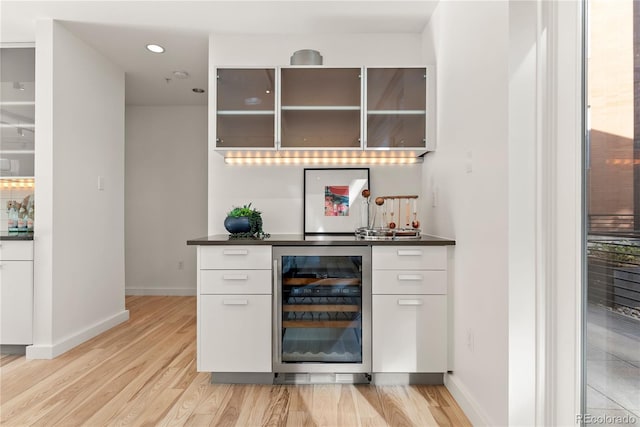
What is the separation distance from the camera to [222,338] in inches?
90.4

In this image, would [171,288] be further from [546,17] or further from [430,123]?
[546,17]

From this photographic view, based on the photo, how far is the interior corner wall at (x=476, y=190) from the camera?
5.41 ft

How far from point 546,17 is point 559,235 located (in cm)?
91

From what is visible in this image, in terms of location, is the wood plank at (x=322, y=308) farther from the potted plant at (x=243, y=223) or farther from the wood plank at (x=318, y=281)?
the potted plant at (x=243, y=223)

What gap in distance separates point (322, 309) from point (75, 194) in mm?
2318

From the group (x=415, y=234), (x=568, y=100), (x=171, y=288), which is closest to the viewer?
(x=568, y=100)

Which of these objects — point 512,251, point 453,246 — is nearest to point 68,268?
point 453,246

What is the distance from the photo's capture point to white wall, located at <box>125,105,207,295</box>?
4.85 meters

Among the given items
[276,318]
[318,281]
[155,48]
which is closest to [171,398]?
[276,318]

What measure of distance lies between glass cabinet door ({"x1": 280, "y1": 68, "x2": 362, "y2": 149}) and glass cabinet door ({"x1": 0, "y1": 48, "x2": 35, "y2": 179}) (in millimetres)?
2233

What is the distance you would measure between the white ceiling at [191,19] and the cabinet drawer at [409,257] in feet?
5.61

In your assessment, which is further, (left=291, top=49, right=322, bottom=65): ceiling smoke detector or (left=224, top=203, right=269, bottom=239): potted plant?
(left=291, top=49, right=322, bottom=65): ceiling smoke detector

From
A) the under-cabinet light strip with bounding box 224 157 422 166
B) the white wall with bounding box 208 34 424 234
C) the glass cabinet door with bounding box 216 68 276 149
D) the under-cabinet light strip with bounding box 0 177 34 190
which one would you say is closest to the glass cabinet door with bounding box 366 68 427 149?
the under-cabinet light strip with bounding box 224 157 422 166

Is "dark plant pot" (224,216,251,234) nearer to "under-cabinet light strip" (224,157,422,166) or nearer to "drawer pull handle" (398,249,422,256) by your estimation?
"under-cabinet light strip" (224,157,422,166)
